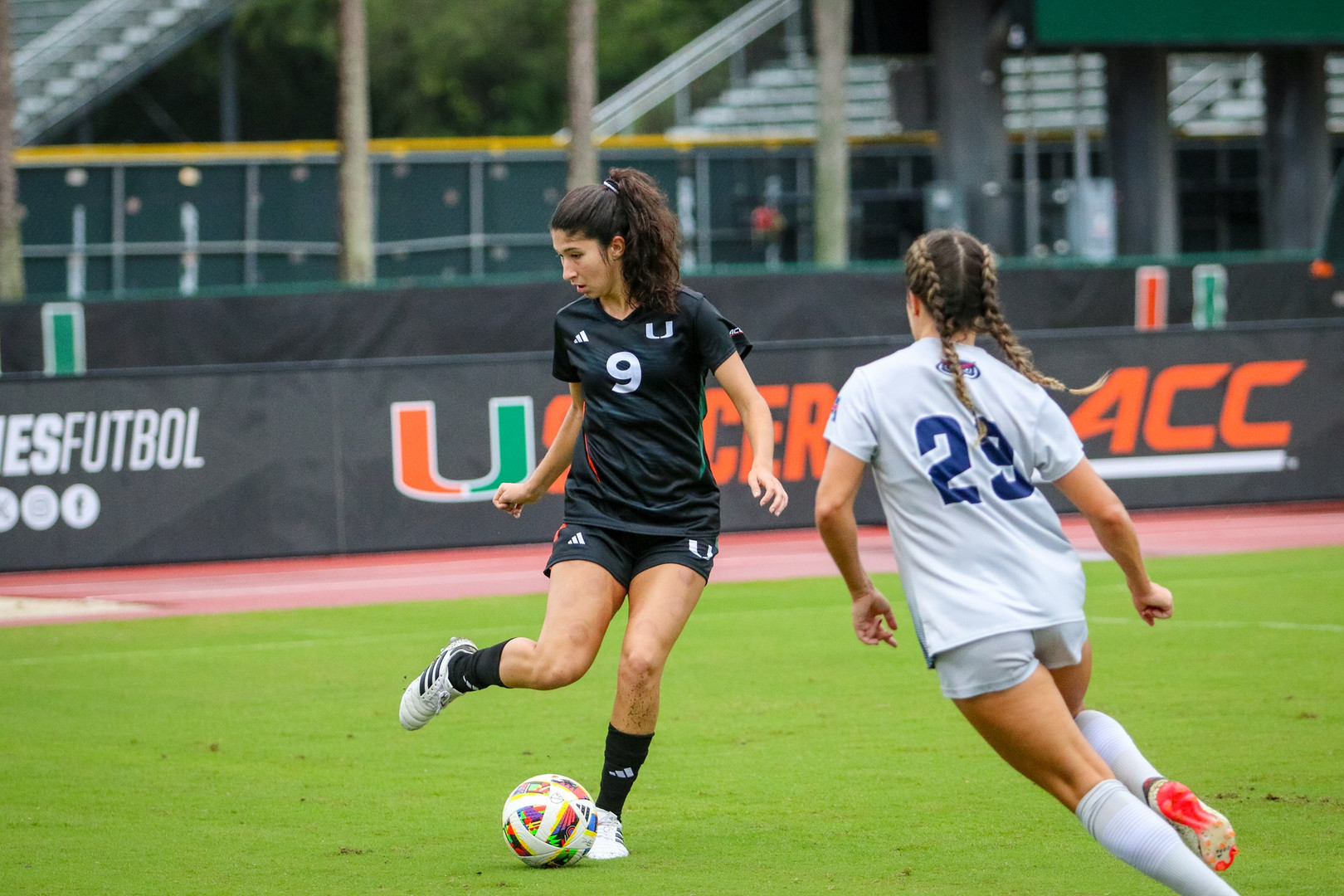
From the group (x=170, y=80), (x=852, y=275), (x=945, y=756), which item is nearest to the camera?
(x=945, y=756)

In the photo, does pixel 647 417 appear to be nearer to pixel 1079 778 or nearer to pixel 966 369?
pixel 966 369

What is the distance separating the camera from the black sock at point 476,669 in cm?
574

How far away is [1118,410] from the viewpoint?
16266 millimetres

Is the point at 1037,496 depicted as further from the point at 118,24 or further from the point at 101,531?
the point at 118,24

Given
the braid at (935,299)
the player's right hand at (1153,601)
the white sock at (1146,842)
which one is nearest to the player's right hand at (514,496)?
the braid at (935,299)

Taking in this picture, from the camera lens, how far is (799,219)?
30641mm

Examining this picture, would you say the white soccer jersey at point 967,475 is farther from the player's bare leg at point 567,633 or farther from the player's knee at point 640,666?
the player's bare leg at point 567,633

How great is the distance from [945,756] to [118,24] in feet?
111

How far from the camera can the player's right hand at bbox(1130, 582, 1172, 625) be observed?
4.45 m

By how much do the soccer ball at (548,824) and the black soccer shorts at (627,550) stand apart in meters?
0.72

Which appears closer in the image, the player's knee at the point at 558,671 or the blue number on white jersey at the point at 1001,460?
the blue number on white jersey at the point at 1001,460

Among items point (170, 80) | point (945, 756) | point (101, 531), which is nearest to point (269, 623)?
point (101, 531)

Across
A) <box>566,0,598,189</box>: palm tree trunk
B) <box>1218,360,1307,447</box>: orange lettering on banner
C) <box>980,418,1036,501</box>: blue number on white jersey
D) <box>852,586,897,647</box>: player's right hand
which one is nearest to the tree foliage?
<box>566,0,598,189</box>: palm tree trunk

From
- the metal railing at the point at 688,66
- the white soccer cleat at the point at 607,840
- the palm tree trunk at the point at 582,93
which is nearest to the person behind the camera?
the white soccer cleat at the point at 607,840
